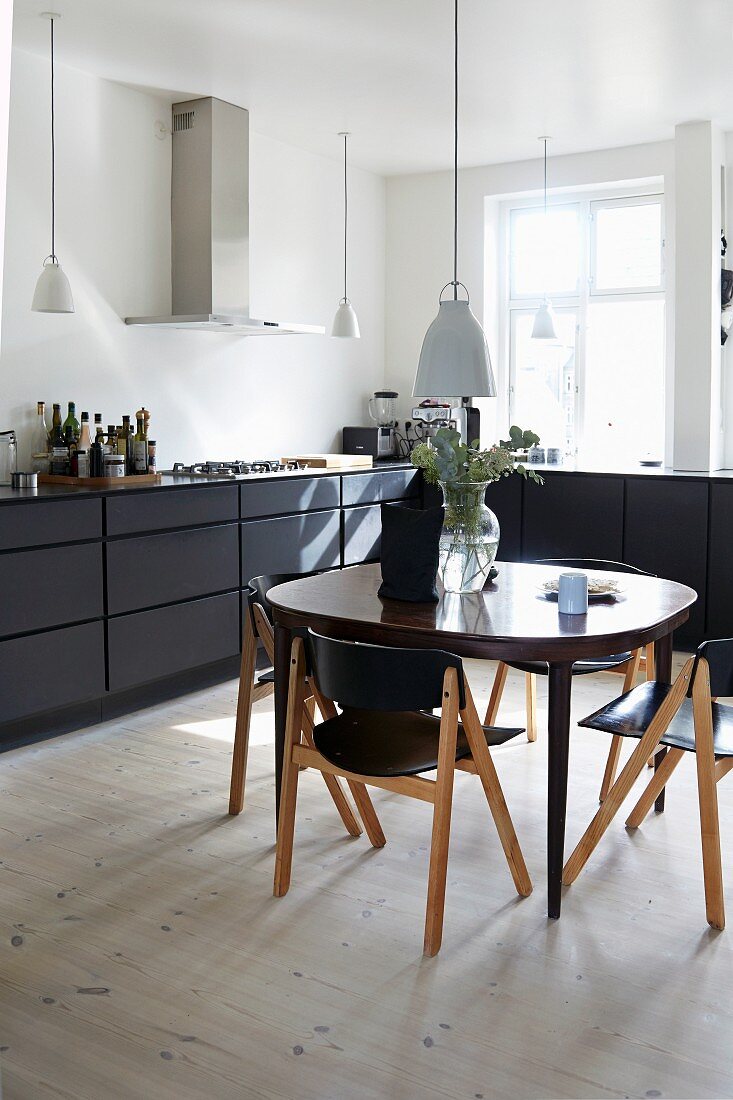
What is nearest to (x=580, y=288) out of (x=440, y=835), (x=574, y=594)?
(x=574, y=594)

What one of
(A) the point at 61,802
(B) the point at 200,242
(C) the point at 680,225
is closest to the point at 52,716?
(A) the point at 61,802

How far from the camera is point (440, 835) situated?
2428mm

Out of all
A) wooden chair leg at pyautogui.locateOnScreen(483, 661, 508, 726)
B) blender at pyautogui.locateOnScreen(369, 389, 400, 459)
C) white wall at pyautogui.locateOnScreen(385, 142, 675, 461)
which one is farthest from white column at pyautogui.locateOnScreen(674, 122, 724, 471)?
wooden chair leg at pyautogui.locateOnScreen(483, 661, 508, 726)

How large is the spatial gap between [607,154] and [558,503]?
2147 millimetres

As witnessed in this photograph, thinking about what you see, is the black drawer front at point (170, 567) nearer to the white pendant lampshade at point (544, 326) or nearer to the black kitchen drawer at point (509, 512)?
the black kitchen drawer at point (509, 512)

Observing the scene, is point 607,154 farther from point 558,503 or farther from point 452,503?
point 452,503

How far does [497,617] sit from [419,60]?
2.89 m

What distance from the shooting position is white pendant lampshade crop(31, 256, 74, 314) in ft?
13.8

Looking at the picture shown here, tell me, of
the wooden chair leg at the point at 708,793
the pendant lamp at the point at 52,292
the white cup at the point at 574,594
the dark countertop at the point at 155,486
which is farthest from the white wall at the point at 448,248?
the wooden chair leg at the point at 708,793

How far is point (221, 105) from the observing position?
509 centimetres

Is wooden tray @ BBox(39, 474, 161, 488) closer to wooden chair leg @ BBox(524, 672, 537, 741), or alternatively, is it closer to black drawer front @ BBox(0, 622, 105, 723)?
black drawer front @ BBox(0, 622, 105, 723)

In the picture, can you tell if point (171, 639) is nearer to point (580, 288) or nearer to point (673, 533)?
point (673, 533)

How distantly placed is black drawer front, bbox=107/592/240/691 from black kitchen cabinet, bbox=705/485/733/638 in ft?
8.16

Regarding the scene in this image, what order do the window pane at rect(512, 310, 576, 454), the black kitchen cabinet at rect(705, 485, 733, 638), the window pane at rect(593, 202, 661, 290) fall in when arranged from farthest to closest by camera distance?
the window pane at rect(512, 310, 576, 454) < the window pane at rect(593, 202, 661, 290) < the black kitchen cabinet at rect(705, 485, 733, 638)
